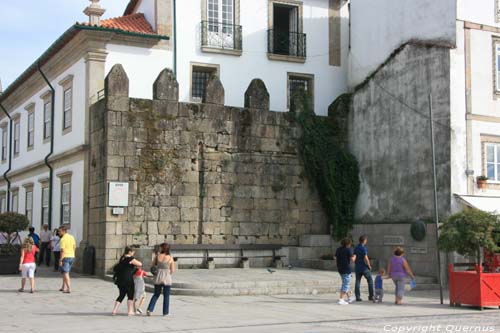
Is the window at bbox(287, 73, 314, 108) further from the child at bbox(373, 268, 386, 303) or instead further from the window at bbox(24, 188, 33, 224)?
the window at bbox(24, 188, 33, 224)

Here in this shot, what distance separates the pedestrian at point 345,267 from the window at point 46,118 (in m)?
14.5

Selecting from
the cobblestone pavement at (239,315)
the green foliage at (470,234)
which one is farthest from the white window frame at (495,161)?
the green foliage at (470,234)

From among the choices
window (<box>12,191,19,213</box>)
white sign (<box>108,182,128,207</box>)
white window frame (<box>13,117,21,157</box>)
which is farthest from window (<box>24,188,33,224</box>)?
white sign (<box>108,182,128,207</box>)

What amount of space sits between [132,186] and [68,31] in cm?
A: 541

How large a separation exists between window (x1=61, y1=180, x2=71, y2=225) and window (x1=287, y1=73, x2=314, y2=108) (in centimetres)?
798

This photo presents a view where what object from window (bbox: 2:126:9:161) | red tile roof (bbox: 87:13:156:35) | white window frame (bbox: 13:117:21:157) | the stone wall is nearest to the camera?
the stone wall

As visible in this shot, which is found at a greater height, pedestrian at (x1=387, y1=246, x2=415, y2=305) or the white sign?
the white sign

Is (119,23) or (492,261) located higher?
(119,23)

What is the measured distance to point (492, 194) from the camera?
765 inches

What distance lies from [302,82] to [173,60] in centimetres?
468

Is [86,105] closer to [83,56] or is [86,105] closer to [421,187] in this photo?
[83,56]

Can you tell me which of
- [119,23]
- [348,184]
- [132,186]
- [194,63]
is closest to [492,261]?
[348,184]

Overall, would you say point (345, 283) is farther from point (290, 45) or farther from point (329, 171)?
point (290, 45)

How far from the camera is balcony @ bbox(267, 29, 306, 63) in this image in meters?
24.6
